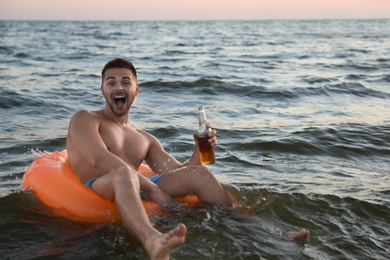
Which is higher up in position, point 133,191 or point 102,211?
point 133,191

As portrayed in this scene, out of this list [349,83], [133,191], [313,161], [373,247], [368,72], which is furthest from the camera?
[368,72]

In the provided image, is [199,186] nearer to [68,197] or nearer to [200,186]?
[200,186]

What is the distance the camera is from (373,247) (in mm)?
4145

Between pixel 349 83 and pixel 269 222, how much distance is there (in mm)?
9919

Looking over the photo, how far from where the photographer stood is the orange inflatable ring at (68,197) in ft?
14.2

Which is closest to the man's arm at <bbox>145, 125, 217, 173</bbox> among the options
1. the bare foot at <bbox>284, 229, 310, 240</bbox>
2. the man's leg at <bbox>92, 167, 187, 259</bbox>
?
the man's leg at <bbox>92, 167, 187, 259</bbox>

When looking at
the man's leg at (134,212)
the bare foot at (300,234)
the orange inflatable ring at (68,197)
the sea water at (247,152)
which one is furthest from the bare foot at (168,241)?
the bare foot at (300,234)

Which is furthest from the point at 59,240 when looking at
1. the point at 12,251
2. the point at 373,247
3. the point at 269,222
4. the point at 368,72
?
the point at 368,72

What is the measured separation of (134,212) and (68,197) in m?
0.94

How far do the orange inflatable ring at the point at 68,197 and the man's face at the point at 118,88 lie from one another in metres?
0.73

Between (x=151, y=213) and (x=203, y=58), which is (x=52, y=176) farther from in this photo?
(x=203, y=58)

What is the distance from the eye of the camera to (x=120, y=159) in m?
4.43

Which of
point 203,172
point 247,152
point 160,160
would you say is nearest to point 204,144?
point 203,172

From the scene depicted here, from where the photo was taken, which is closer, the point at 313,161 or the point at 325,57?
the point at 313,161
